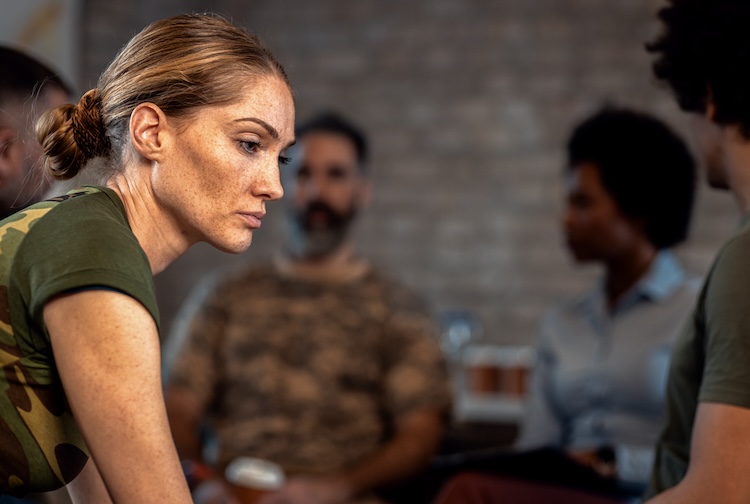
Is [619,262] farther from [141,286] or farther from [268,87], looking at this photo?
[141,286]

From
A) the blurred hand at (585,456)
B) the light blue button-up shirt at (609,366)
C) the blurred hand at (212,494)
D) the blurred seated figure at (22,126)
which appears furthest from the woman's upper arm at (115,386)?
the blurred hand at (212,494)

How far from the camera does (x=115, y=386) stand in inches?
35.1

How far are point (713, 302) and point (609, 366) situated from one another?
1113 mm

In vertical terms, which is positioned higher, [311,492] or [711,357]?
[711,357]

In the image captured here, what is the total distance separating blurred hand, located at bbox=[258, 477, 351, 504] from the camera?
2354mm

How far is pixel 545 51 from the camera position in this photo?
432 cm

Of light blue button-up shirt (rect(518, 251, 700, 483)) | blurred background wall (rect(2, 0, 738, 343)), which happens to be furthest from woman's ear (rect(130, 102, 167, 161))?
blurred background wall (rect(2, 0, 738, 343))

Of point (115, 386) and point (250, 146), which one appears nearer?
point (115, 386)

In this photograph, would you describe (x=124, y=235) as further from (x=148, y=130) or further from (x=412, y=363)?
(x=412, y=363)

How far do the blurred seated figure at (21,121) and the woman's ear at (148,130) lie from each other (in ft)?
0.53

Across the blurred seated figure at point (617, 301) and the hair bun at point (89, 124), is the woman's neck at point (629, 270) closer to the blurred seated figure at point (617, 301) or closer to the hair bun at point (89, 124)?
the blurred seated figure at point (617, 301)

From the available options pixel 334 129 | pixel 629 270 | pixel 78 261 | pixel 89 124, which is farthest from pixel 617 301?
pixel 78 261

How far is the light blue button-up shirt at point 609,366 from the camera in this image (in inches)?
86.4

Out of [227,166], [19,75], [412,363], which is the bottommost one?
[412,363]
